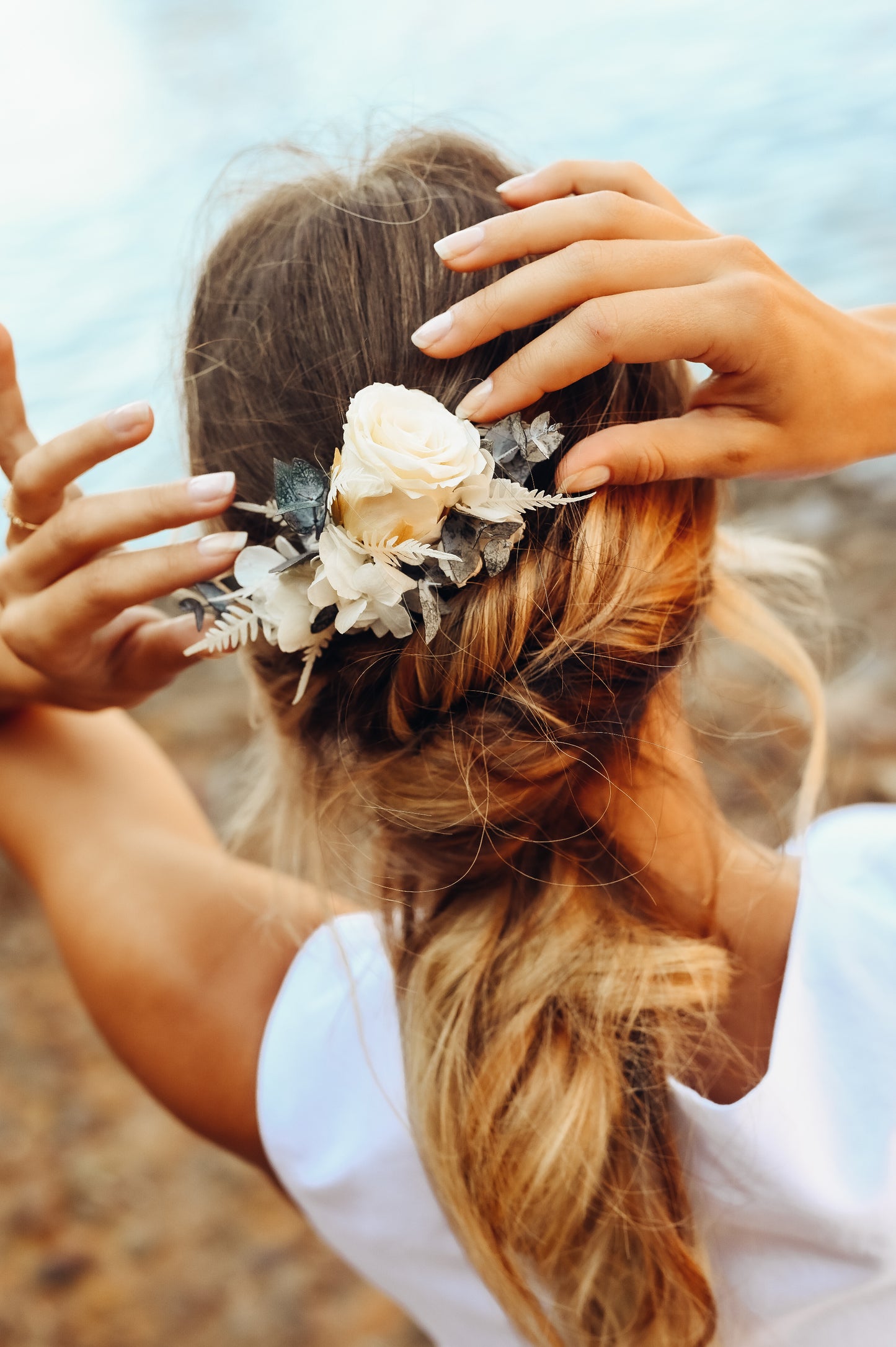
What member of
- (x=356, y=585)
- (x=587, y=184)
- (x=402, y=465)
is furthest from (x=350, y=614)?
(x=587, y=184)

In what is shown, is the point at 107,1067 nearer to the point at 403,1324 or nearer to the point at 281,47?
the point at 403,1324

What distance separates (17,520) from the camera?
3.94 ft

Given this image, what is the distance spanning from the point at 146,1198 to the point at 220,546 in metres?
1.92

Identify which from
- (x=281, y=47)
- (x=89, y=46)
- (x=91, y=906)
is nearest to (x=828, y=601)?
(x=91, y=906)

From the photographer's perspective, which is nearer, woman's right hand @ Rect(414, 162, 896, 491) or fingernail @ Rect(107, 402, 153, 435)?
woman's right hand @ Rect(414, 162, 896, 491)

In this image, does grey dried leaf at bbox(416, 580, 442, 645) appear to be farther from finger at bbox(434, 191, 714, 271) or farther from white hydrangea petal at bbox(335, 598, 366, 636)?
Answer: finger at bbox(434, 191, 714, 271)

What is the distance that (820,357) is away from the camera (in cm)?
102

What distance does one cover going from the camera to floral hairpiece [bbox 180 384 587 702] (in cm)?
85

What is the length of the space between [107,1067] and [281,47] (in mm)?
4764

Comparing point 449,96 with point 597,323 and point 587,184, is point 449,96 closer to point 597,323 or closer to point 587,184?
point 587,184

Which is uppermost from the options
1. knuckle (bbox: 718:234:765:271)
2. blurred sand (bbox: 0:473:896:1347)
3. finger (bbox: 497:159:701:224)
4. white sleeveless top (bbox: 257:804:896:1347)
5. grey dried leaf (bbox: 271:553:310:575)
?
finger (bbox: 497:159:701:224)

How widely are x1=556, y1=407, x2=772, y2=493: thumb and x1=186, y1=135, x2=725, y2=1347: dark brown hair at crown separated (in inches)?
1.6

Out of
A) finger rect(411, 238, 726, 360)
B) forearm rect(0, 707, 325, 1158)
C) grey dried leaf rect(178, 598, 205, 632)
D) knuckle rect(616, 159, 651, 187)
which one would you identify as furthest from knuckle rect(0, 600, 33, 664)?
knuckle rect(616, 159, 651, 187)

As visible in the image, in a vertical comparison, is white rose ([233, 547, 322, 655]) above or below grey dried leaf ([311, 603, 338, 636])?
above
